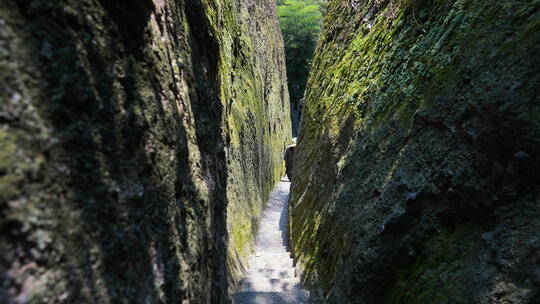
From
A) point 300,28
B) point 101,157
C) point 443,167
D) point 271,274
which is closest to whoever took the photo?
point 101,157

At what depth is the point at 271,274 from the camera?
4223 mm

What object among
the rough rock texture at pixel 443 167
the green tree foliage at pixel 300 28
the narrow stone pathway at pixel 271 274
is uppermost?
the green tree foliage at pixel 300 28

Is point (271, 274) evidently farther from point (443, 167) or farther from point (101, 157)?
point (101, 157)

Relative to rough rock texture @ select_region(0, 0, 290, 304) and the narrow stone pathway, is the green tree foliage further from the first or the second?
rough rock texture @ select_region(0, 0, 290, 304)

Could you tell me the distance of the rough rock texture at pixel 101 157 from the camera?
2.27ft

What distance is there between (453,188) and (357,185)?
0.98 meters

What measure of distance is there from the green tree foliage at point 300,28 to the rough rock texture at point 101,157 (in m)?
21.1

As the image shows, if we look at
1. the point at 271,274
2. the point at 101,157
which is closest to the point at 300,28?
the point at 271,274

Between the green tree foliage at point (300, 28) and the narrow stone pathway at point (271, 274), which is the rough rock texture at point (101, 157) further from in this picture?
the green tree foliage at point (300, 28)

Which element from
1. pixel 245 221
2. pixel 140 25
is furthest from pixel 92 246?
pixel 245 221

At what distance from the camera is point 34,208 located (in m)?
0.70

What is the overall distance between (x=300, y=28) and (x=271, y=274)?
21.9m

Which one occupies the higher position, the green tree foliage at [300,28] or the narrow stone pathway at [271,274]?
the green tree foliage at [300,28]

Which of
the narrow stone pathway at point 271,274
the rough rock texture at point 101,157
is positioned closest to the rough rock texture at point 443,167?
the narrow stone pathway at point 271,274
